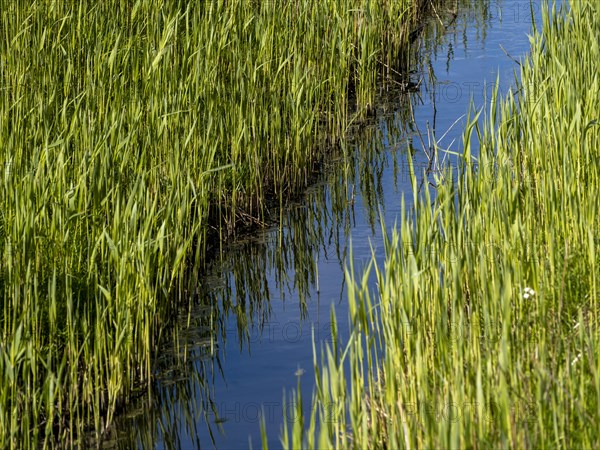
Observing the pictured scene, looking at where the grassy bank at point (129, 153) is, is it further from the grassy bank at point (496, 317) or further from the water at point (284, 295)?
the grassy bank at point (496, 317)

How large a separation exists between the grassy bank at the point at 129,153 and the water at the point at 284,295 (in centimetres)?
14

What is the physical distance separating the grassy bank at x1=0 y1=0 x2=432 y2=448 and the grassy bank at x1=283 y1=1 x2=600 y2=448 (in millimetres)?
827

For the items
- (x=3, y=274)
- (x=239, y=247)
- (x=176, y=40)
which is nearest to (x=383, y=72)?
(x=176, y=40)

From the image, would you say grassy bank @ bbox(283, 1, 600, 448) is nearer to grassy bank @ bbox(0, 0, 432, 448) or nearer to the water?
the water

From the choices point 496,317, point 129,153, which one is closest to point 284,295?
point 129,153

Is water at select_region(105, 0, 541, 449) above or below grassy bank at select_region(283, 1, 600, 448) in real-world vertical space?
below

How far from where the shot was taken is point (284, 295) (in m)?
4.77

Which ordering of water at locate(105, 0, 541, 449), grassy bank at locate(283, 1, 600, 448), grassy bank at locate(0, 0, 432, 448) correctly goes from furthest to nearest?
water at locate(105, 0, 541, 449) < grassy bank at locate(0, 0, 432, 448) < grassy bank at locate(283, 1, 600, 448)

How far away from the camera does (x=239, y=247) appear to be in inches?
205

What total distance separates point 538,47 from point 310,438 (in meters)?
3.33

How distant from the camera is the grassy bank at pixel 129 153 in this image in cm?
368

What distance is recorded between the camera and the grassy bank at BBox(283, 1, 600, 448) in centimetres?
264

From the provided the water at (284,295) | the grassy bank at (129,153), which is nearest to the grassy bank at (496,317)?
the water at (284,295)

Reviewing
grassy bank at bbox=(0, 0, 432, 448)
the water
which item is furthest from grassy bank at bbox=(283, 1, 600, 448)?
grassy bank at bbox=(0, 0, 432, 448)
